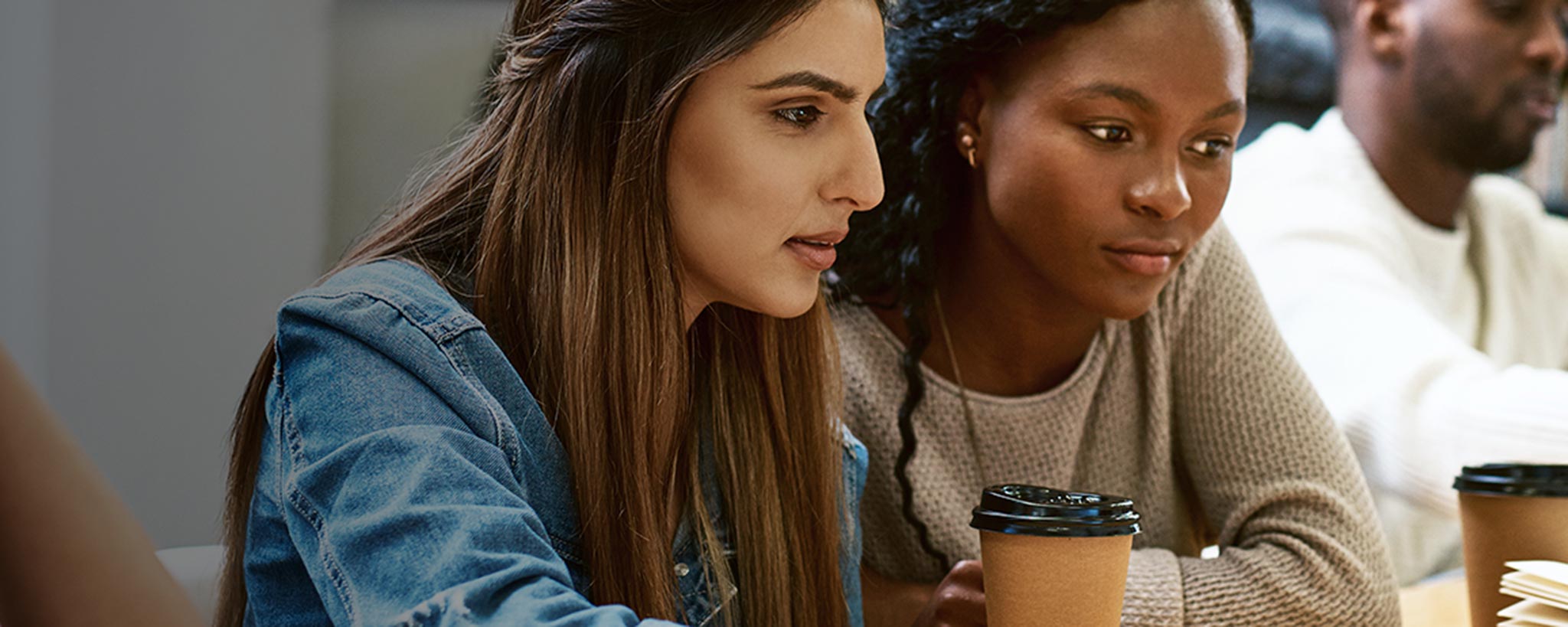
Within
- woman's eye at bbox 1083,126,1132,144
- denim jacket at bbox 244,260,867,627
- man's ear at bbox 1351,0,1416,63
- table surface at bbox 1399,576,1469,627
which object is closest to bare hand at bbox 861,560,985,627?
denim jacket at bbox 244,260,867,627

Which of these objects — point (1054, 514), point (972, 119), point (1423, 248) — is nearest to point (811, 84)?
point (1054, 514)

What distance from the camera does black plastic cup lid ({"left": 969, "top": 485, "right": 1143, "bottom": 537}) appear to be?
89 cm

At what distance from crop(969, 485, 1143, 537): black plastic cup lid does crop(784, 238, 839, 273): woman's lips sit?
228mm

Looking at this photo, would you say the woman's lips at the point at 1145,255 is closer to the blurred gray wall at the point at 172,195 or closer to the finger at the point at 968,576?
the finger at the point at 968,576

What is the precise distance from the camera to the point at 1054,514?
0.90 metres

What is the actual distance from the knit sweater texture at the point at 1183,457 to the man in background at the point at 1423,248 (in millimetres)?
666

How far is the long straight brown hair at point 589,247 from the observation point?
0.97 metres

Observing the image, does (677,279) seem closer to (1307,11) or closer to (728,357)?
(728,357)

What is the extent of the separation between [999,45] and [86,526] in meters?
1.02

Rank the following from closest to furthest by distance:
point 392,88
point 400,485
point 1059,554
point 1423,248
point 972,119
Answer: point 400,485
point 1059,554
point 972,119
point 392,88
point 1423,248

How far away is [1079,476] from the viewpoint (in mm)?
1549

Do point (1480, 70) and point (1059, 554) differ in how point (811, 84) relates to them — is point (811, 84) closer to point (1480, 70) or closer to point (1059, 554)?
point (1059, 554)

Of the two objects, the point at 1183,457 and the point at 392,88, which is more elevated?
the point at 392,88

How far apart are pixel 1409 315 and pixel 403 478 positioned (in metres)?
1.84
